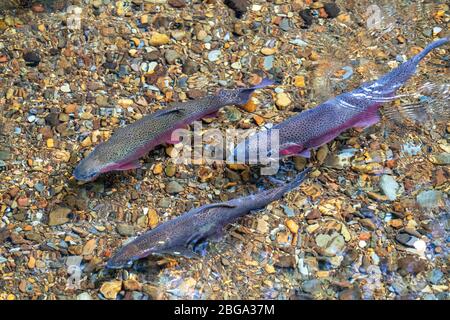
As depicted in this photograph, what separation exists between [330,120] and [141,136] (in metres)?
1.78

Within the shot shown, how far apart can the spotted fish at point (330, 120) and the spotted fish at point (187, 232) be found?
18.3 inches

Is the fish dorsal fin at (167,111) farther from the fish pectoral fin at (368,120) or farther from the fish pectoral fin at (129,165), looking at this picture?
the fish pectoral fin at (368,120)

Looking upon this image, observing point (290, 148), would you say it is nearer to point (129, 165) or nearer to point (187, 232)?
point (187, 232)

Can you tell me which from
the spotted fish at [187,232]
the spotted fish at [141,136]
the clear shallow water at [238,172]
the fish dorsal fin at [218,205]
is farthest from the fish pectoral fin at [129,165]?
the fish dorsal fin at [218,205]

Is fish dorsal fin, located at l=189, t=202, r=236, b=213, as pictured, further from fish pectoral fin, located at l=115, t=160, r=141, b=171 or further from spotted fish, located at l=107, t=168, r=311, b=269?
fish pectoral fin, located at l=115, t=160, r=141, b=171

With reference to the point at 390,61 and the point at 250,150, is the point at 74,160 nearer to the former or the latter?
the point at 250,150

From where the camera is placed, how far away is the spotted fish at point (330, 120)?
15.0 feet

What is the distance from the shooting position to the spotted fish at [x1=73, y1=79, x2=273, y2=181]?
14.9ft

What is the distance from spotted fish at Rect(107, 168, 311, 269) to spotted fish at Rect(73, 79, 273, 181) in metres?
0.75

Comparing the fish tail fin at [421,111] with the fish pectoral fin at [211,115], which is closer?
the fish pectoral fin at [211,115]

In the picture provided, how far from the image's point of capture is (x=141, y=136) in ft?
15.4

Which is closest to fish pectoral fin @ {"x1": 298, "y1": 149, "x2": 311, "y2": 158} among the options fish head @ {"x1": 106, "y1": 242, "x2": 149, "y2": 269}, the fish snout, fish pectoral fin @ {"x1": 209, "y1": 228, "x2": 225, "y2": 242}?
fish pectoral fin @ {"x1": 209, "y1": 228, "x2": 225, "y2": 242}

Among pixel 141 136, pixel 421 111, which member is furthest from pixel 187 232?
pixel 421 111
